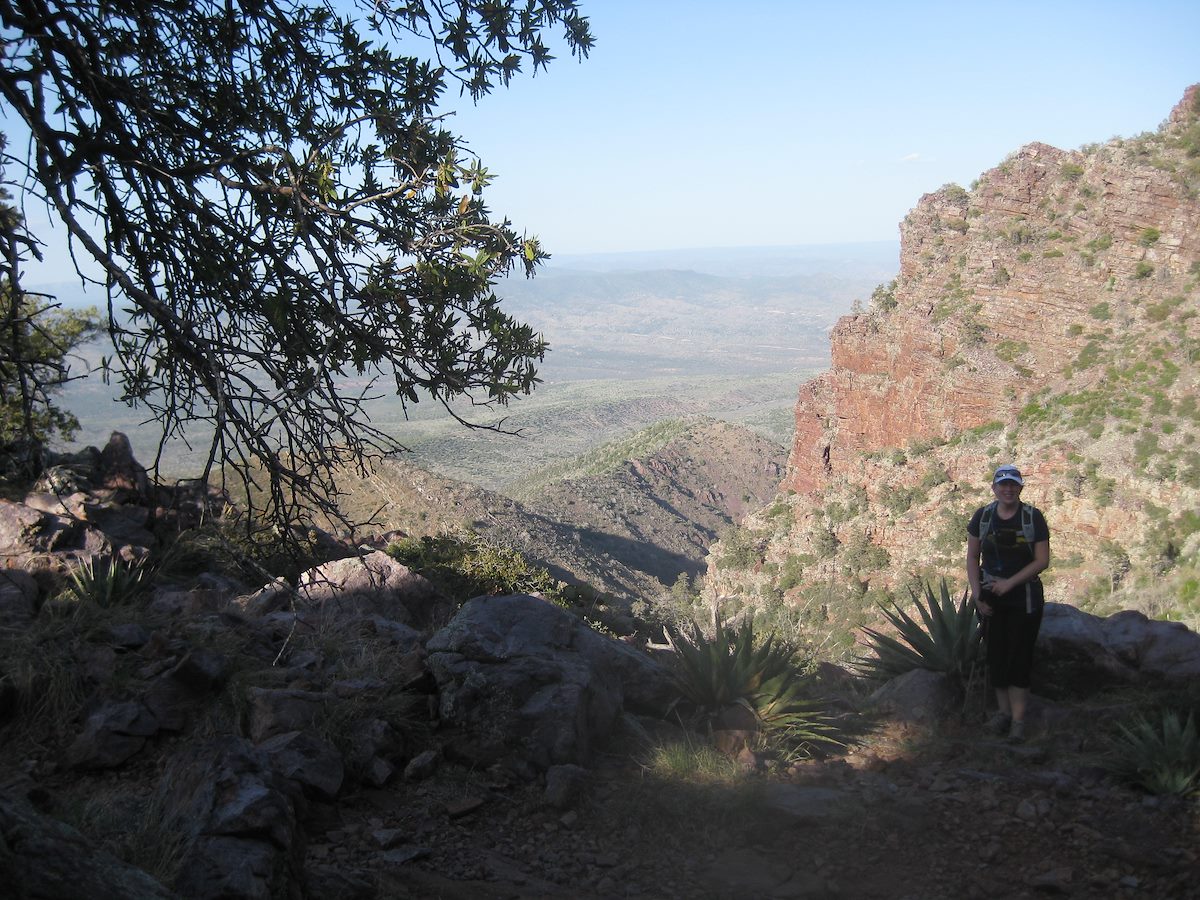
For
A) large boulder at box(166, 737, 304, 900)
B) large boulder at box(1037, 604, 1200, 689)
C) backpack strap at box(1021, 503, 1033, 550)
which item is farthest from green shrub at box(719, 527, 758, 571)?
large boulder at box(166, 737, 304, 900)

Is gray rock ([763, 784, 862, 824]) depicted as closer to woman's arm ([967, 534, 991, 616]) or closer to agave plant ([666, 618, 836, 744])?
agave plant ([666, 618, 836, 744])

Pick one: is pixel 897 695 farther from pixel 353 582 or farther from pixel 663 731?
pixel 353 582

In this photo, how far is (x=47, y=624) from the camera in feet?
16.9

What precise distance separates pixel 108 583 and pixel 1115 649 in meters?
7.06

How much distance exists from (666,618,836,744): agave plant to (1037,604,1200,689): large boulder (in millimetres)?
1827

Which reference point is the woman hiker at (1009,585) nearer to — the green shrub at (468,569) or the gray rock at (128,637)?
the gray rock at (128,637)

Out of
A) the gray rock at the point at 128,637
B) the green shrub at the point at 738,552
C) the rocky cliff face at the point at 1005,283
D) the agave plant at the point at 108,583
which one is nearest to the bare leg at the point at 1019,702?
the gray rock at the point at 128,637

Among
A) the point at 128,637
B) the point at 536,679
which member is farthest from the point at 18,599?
the point at 536,679

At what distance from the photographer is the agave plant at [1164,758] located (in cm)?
435

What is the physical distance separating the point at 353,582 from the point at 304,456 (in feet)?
12.5

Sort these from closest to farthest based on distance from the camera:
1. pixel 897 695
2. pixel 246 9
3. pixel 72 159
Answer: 1. pixel 72 159
2. pixel 246 9
3. pixel 897 695

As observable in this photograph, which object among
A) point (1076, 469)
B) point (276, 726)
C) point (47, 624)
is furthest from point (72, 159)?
point (1076, 469)

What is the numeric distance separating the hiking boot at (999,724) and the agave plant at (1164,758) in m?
0.74

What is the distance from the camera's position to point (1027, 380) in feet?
106
